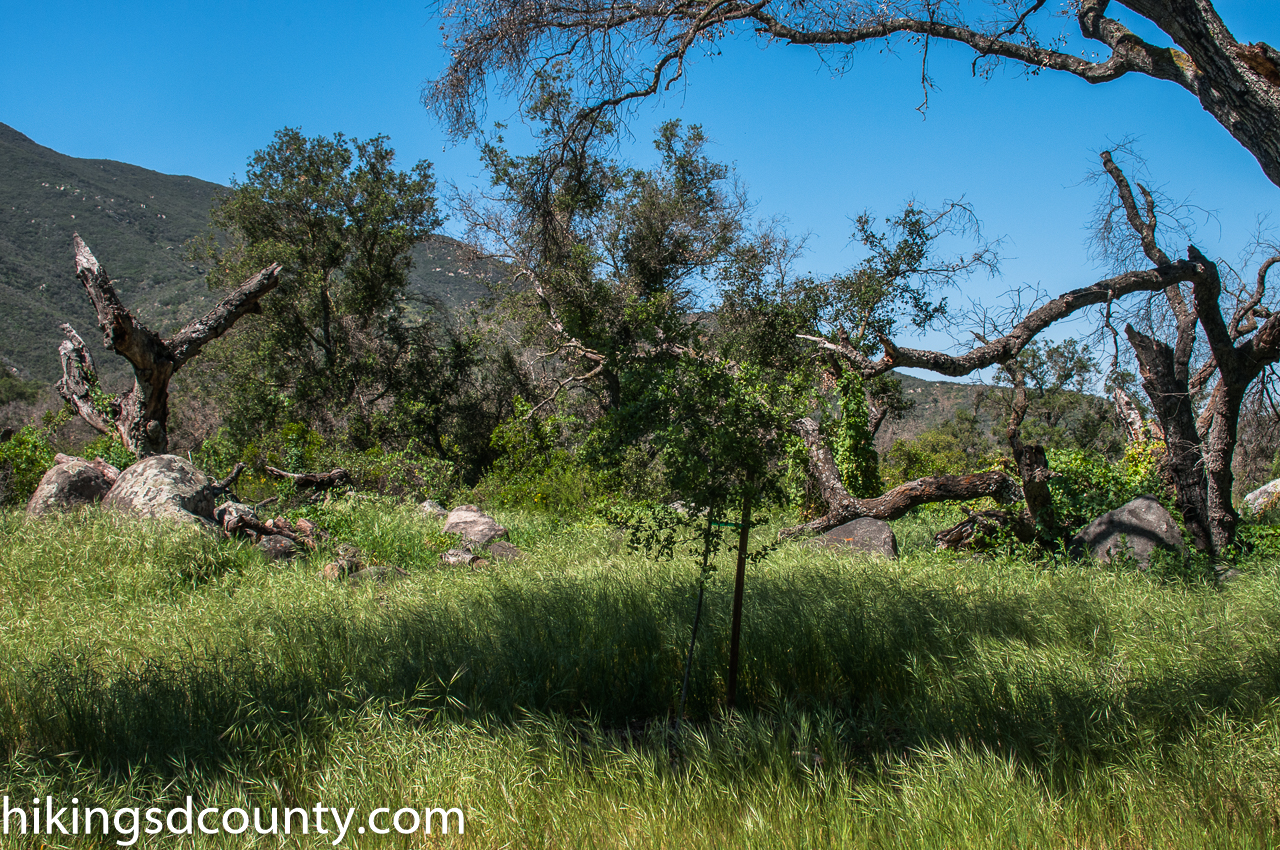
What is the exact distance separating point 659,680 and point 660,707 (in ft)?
0.57

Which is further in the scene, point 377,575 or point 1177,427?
point 1177,427

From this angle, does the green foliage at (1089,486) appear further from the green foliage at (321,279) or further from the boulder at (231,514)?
the green foliage at (321,279)

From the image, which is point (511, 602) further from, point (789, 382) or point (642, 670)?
point (789, 382)

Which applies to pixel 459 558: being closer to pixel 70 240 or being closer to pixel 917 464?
pixel 917 464

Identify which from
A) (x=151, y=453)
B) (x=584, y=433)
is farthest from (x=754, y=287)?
(x=151, y=453)

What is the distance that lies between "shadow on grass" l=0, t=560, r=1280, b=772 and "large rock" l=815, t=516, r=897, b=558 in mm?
2948

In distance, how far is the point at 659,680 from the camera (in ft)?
14.0

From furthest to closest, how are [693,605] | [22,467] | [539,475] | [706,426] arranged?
[539,475] < [22,467] < [693,605] < [706,426]

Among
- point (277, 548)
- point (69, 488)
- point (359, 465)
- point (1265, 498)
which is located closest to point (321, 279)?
point (359, 465)

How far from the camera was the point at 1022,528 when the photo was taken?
8.20 meters

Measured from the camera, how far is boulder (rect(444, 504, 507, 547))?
27.5ft

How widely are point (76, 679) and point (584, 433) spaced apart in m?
11.5

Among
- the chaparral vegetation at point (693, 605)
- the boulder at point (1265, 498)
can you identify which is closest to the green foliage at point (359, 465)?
the chaparral vegetation at point (693, 605)

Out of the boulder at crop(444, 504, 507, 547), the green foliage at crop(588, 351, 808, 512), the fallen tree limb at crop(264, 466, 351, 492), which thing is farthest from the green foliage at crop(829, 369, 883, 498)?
the green foliage at crop(588, 351, 808, 512)
